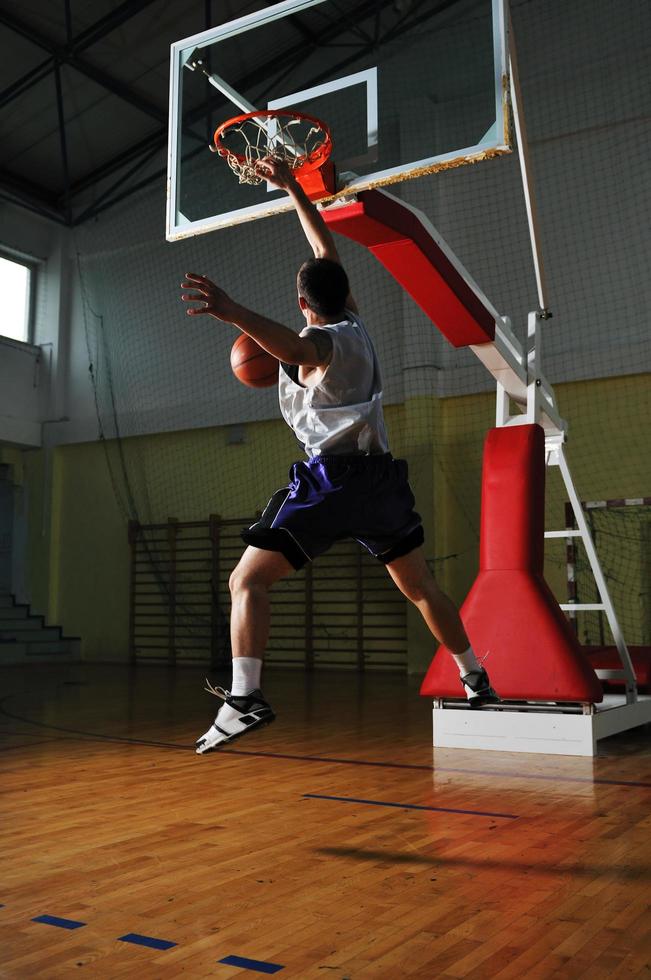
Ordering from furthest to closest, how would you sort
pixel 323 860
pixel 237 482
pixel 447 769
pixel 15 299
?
pixel 15 299 → pixel 237 482 → pixel 447 769 → pixel 323 860

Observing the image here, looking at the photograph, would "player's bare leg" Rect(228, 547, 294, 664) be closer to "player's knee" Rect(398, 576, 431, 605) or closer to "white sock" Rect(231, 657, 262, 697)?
"white sock" Rect(231, 657, 262, 697)

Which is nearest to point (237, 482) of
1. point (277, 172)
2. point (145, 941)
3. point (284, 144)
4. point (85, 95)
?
point (85, 95)

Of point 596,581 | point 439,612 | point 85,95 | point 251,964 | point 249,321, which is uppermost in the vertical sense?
point 85,95

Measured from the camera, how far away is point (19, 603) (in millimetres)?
14203

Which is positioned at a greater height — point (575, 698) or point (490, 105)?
point (490, 105)

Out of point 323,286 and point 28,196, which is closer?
point 323,286

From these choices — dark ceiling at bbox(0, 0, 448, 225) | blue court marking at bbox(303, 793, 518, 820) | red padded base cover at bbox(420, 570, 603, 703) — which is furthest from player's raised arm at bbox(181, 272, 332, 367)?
dark ceiling at bbox(0, 0, 448, 225)

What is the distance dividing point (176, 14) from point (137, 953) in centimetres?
1136

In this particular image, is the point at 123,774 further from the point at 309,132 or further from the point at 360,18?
the point at 360,18

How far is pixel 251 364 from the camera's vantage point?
11.3 feet

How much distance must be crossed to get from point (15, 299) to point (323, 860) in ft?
42.2

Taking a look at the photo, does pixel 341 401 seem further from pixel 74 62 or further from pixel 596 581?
pixel 74 62

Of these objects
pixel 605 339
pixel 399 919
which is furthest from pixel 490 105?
pixel 605 339

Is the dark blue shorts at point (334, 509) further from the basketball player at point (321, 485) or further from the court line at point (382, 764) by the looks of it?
the court line at point (382, 764)
